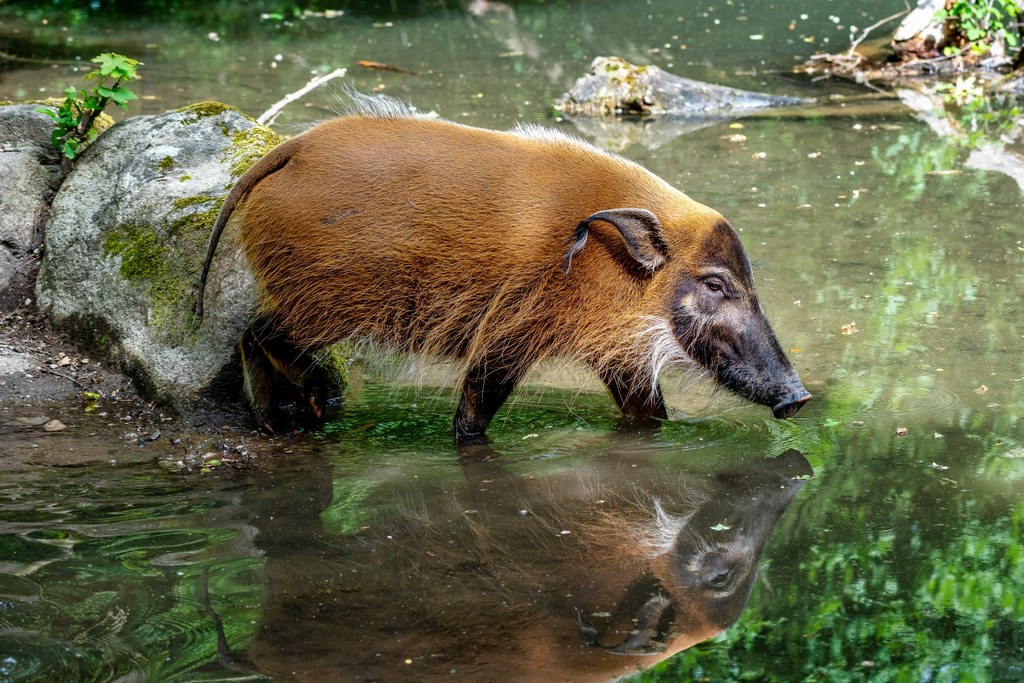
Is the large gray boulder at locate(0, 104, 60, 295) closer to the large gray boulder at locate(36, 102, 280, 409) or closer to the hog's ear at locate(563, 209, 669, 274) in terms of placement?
the large gray boulder at locate(36, 102, 280, 409)

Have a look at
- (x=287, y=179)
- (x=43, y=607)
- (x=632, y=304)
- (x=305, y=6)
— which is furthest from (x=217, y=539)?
(x=305, y=6)

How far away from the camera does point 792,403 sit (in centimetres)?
483

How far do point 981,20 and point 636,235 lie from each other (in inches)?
361

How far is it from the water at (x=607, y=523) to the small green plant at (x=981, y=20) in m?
3.88

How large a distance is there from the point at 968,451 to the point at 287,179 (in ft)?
10.4

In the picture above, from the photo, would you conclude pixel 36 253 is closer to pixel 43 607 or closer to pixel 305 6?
pixel 43 607

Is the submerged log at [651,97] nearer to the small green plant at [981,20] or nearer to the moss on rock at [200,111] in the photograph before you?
the small green plant at [981,20]

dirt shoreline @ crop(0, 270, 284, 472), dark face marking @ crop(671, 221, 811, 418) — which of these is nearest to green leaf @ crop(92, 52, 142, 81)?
dirt shoreline @ crop(0, 270, 284, 472)

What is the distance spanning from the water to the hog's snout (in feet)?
0.48

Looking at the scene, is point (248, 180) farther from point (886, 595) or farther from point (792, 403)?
point (886, 595)

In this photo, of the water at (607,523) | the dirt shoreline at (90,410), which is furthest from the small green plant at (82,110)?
the water at (607,523)

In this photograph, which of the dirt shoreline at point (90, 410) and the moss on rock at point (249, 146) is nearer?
the dirt shoreline at point (90, 410)

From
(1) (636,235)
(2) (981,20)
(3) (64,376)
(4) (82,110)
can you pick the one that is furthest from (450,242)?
(2) (981,20)

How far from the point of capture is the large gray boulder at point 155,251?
17.6ft
